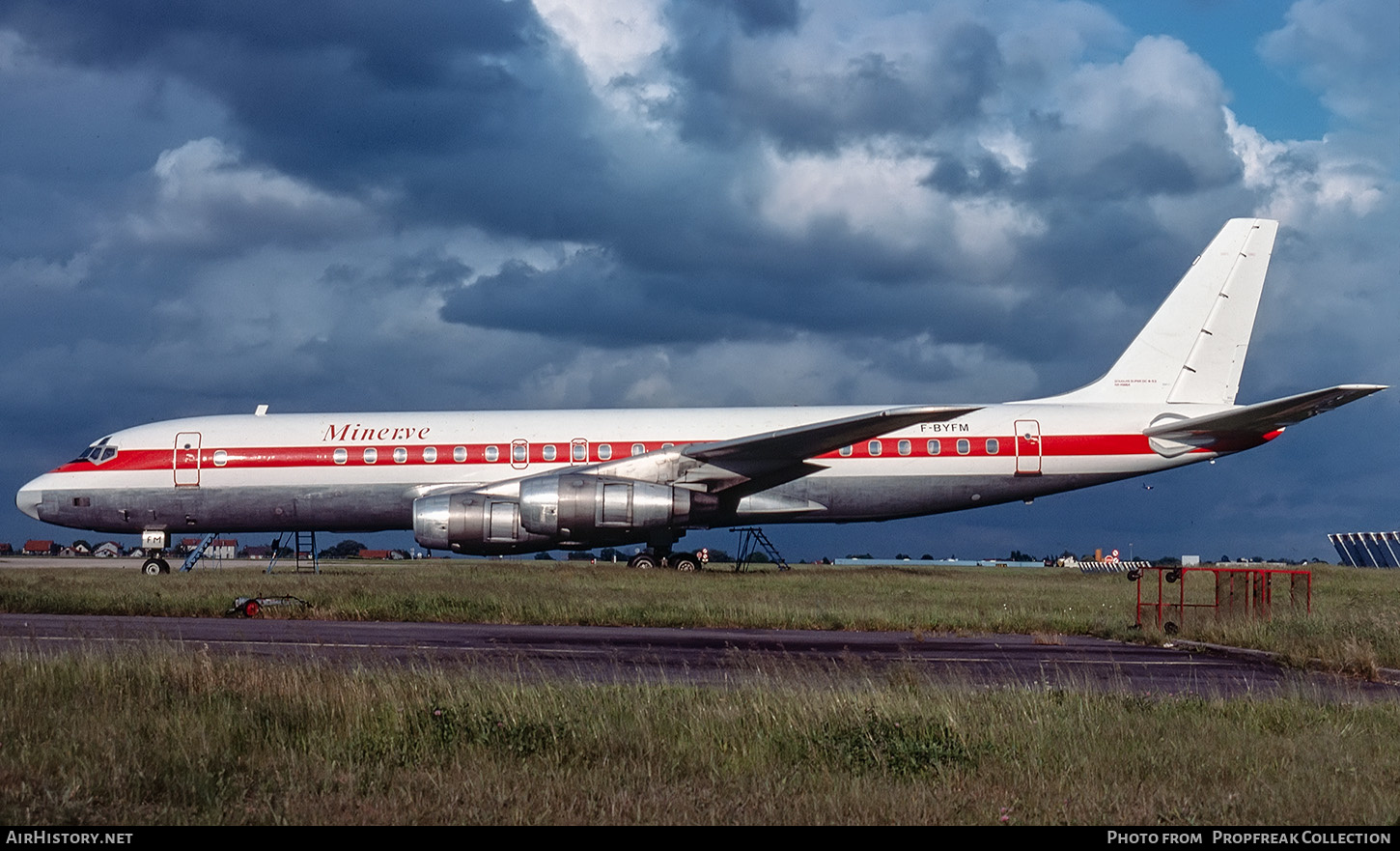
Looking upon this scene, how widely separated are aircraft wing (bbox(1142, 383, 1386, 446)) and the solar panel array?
45.6 meters

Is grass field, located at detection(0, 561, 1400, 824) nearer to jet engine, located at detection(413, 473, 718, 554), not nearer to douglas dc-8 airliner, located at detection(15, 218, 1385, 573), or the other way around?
jet engine, located at detection(413, 473, 718, 554)

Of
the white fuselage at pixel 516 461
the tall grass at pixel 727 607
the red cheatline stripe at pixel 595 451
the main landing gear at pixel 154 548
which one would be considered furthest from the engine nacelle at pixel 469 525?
the main landing gear at pixel 154 548

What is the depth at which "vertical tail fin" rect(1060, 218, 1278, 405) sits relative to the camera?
31141mm

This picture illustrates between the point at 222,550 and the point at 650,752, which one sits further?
the point at 222,550

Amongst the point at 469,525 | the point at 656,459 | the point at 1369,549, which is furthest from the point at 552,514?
the point at 1369,549

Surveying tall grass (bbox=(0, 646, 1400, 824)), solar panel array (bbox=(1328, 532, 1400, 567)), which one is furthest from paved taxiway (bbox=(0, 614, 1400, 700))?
solar panel array (bbox=(1328, 532, 1400, 567))

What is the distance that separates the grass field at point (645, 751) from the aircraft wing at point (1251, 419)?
17.7 metres

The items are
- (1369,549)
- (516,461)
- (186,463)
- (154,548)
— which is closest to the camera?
(516,461)

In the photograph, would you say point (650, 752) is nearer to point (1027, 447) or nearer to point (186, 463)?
point (1027, 447)

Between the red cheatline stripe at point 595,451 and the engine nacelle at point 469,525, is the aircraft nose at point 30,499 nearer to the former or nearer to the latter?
the red cheatline stripe at point 595,451

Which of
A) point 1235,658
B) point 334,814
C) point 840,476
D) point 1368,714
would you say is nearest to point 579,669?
point 334,814

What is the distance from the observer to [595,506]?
26641 millimetres

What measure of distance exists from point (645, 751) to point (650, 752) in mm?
55
